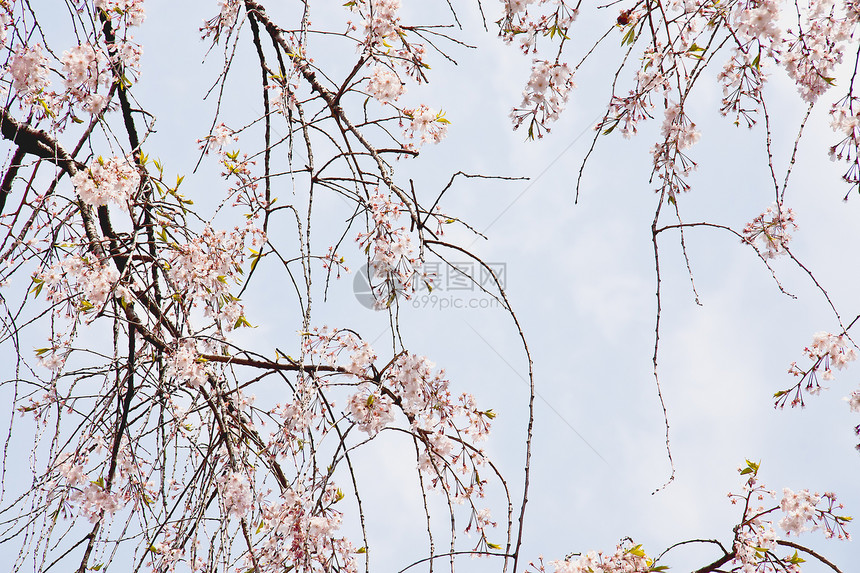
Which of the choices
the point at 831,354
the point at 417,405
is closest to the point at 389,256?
the point at 417,405

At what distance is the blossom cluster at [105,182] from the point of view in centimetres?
197

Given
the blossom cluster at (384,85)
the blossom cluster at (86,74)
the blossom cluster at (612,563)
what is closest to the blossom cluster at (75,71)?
the blossom cluster at (86,74)

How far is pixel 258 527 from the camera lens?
2.20 metres

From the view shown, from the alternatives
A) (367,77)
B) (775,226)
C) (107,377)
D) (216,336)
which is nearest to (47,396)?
(107,377)

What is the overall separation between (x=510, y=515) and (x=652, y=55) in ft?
4.50

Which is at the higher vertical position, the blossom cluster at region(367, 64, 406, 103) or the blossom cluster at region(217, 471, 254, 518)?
the blossom cluster at region(367, 64, 406, 103)

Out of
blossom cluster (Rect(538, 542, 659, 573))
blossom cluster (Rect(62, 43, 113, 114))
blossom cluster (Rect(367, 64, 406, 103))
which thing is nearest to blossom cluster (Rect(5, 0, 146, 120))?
blossom cluster (Rect(62, 43, 113, 114))

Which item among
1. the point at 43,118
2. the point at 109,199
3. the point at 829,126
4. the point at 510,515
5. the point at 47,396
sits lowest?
the point at 510,515

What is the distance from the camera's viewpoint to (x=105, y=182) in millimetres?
1976

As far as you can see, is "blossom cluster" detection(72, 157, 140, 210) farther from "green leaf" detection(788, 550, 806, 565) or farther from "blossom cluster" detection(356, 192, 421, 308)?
"green leaf" detection(788, 550, 806, 565)

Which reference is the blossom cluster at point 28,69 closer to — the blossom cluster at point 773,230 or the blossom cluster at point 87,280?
the blossom cluster at point 87,280

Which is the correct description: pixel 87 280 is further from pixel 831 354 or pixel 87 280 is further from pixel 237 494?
pixel 831 354

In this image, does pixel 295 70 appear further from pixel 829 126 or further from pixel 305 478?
pixel 829 126

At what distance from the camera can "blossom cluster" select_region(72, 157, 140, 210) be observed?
6.46 ft
